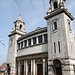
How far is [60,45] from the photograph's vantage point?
14.5 m

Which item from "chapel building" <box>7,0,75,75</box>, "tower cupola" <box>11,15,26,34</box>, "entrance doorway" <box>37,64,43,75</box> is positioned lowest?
"entrance doorway" <box>37,64,43,75</box>

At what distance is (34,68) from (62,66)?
666cm

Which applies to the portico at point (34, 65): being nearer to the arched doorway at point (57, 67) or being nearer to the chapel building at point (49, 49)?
the chapel building at point (49, 49)

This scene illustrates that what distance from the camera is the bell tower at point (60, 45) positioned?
13.2m

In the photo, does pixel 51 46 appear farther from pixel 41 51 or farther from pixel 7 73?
pixel 7 73

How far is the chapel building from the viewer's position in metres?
14.0

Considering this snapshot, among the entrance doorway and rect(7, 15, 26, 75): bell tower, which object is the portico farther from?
rect(7, 15, 26, 75): bell tower

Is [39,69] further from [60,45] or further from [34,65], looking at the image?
[60,45]

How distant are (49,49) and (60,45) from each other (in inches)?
85.5

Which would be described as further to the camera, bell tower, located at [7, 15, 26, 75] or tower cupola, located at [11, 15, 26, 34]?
tower cupola, located at [11, 15, 26, 34]

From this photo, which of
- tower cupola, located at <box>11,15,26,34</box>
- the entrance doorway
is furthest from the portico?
tower cupola, located at <box>11,15,26,34</box>

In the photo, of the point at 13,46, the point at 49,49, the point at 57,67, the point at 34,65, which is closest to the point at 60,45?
the point at 49,49

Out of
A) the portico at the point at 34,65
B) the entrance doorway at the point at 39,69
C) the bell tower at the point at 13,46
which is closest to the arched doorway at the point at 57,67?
the portico at the point at 34,65

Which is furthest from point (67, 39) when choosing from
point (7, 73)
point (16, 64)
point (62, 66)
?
point (7, 73)
